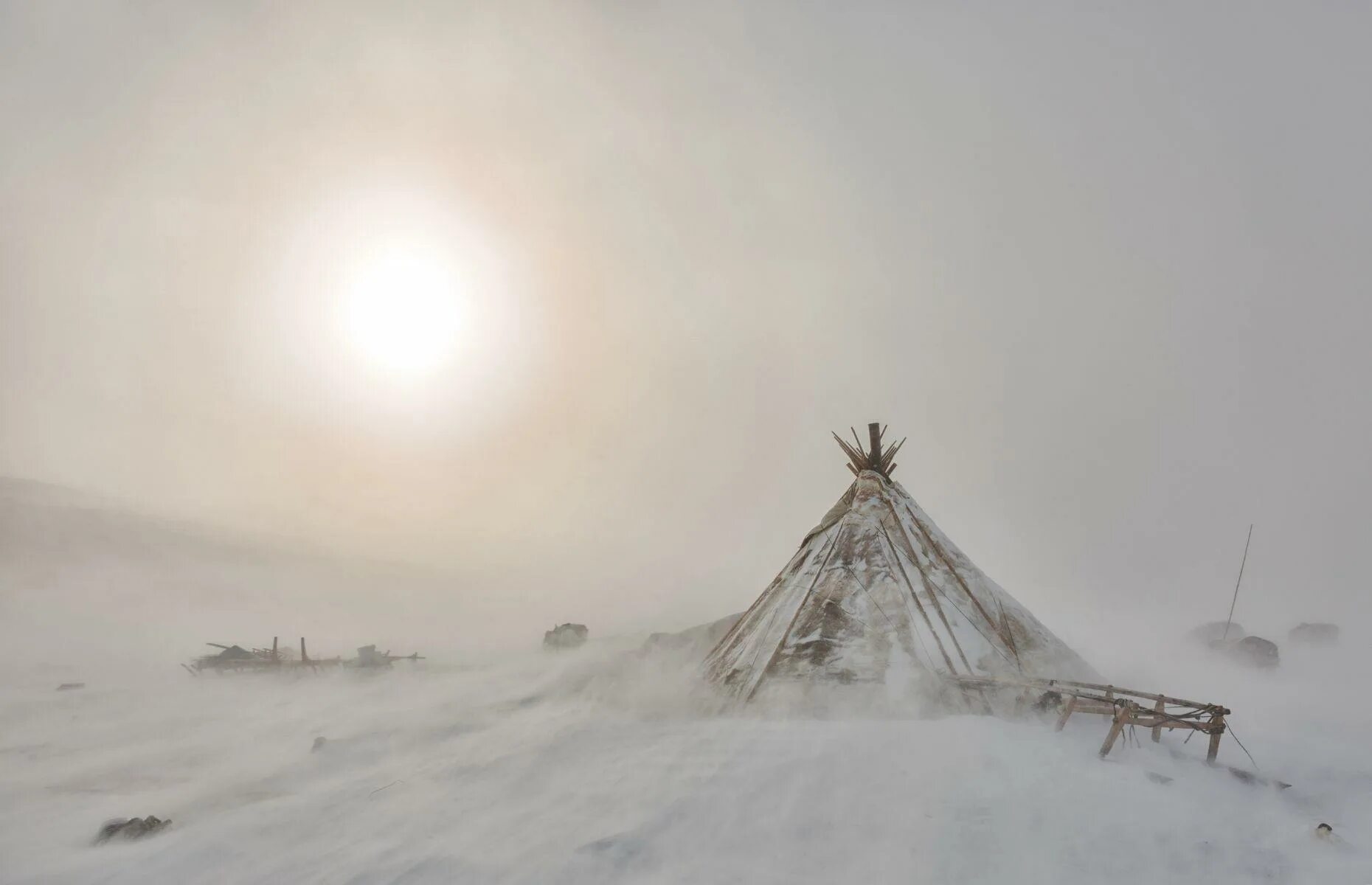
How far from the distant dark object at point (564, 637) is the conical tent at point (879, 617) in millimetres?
13170

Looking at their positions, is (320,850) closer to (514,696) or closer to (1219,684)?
(514,696)

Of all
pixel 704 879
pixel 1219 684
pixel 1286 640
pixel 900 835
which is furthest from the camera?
pixel 1286 640

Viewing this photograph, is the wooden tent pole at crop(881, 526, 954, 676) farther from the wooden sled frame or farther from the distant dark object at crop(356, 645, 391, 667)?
the distant dark object at crop(356, 645, 391, 667)

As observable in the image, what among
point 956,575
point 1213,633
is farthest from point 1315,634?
point 956,575

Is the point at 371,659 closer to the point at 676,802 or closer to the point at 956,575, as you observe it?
the point at 676,802

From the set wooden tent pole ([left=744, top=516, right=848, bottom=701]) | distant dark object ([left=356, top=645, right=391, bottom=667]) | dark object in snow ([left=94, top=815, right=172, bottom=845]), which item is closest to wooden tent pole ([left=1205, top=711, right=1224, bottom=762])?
wooden tent pole ([left=744, top=516, right=848, bottom=701])

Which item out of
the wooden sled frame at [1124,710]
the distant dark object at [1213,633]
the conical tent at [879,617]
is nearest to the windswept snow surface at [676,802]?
the wooden sled frame at [1124,710]

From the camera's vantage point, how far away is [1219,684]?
20.2 metres

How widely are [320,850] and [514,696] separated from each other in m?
7.74

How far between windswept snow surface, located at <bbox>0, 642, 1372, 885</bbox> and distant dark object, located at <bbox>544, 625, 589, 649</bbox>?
11491mm

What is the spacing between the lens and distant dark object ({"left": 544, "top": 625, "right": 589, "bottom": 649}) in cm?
2580

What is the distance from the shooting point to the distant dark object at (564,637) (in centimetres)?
2580

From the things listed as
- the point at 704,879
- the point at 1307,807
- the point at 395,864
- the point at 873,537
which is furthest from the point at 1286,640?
the point at 395,864

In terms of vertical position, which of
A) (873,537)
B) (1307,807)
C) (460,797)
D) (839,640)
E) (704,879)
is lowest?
(1307,807)
